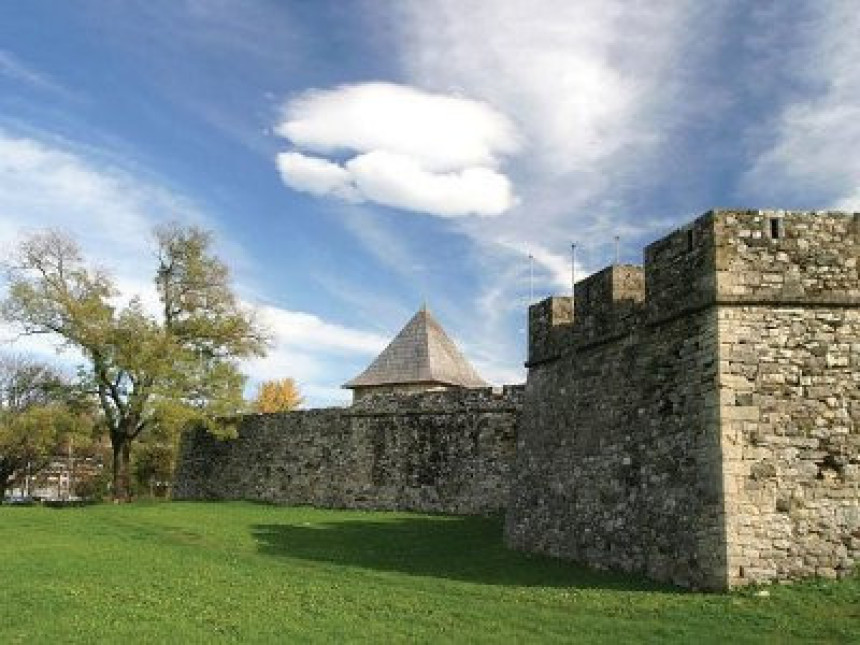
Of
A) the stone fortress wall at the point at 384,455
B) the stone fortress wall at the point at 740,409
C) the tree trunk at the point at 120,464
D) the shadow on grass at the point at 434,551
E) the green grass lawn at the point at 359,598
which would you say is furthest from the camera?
the tree trunk at the point at 120,464

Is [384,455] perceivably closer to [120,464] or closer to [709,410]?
[120,464]

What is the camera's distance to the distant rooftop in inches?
1358

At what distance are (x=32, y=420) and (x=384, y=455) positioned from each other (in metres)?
14.3

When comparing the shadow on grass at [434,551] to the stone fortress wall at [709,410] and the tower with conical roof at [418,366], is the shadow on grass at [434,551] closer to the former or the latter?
the stone fortress wall at [709,410]

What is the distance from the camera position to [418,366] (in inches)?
1362

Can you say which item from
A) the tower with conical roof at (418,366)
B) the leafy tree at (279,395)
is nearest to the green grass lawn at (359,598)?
the tower with conical roof at (418,366)

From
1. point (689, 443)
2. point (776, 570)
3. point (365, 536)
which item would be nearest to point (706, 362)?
point (689, 443)

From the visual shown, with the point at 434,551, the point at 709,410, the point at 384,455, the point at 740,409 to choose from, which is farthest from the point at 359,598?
the point at 384,455

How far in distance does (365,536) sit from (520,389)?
7.45 metres

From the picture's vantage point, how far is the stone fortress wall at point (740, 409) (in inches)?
456

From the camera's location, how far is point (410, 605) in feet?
37.4

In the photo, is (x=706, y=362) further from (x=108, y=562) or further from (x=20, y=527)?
(x=20, y=527)

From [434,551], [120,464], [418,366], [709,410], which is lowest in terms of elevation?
[434,551]

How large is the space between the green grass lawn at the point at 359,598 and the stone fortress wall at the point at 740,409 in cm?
55
